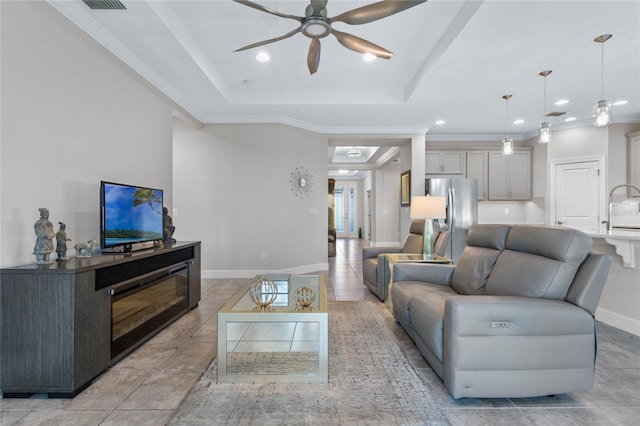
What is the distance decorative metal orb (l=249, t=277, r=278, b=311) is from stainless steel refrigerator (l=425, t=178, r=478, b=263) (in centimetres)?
A: 395

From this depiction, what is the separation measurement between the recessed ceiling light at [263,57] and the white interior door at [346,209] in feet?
33.2

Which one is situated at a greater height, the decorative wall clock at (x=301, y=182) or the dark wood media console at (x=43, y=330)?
the decorative wall clock at (x=301, y=182)

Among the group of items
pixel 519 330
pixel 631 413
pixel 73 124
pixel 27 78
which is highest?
pixel 27 78

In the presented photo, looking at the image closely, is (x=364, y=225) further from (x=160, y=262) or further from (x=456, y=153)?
(x=160, y=262)

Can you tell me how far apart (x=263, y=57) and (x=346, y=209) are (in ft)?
33.9

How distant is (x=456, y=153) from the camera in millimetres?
6430

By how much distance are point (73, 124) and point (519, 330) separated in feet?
11.4

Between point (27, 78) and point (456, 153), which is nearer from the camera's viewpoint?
point (27, 78)

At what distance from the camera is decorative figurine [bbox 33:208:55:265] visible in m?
2.07

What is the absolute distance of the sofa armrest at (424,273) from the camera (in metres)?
3.04

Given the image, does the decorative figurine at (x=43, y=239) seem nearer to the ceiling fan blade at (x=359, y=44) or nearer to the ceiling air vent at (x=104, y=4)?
the ceiling air vent at (x=104, y=4)

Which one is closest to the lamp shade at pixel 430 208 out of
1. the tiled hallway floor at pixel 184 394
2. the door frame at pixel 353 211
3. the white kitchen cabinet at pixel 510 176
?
the tiled hallway floor at pixel 184 394

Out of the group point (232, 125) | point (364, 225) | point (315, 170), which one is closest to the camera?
point (232, 125)

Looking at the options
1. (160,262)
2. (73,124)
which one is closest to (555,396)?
(160,262)
